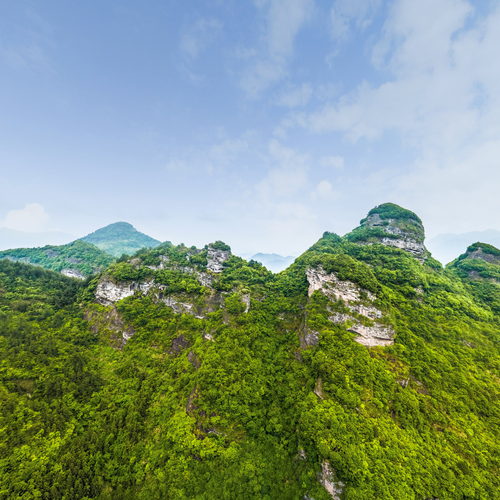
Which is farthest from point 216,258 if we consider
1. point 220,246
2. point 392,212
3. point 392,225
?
point 392,212

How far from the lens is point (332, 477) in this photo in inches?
829

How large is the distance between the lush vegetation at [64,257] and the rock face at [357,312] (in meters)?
103

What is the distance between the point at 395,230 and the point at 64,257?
149 meters

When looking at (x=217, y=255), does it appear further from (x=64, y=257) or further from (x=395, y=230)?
(x=64, y=257)

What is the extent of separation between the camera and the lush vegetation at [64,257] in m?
90.9

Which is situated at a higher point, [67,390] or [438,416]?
[438,416]

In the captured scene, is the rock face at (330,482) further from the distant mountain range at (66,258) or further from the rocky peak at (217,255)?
the distant mountain range at (66,258)

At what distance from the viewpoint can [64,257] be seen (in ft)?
315

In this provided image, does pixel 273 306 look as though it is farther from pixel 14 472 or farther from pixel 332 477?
pixel 14 472

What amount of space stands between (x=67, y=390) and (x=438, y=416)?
52.3 meters

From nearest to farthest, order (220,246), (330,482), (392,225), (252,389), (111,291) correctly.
→ (330,482) → (252,389) → (111,291) → (392,225) → (220,246)

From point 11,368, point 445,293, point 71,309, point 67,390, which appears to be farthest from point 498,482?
point 71,309

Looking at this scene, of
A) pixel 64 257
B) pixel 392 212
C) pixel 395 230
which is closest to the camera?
pixel 395 230

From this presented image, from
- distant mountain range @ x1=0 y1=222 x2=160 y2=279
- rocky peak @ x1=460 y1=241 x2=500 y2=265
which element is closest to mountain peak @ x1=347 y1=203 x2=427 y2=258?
rocky peak @ x1=460 y1=241 x2=500 y2=265
